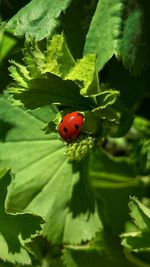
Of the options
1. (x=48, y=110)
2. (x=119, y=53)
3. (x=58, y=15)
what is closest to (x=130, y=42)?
(x=119, y=53)

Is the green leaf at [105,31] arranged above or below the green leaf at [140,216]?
above

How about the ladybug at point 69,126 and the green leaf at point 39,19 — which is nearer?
the ladybug at point 69,126

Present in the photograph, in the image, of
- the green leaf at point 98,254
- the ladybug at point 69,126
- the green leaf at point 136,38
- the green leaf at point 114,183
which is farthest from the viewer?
the green leaf at point 114,183

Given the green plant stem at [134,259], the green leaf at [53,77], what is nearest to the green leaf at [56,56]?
the green leaf at [53,77]

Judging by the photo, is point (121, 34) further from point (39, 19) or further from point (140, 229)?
point (140, 229)

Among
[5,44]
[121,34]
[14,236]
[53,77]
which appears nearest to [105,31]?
Answer: [121,34]

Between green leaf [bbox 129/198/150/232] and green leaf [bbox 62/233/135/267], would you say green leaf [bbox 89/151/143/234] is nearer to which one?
green leaf [bbox 62/233/135/267]

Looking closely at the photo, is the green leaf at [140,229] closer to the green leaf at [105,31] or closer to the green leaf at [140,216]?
the green leaf at [140,216]

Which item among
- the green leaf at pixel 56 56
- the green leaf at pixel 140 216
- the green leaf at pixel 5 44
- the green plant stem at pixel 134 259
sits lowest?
the green plant stem at pixel 134 259

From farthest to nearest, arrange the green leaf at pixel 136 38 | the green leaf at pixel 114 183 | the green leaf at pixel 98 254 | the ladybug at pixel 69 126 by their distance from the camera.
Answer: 1. the green leaf at pixel 114 183
2. the green leaf at pixel 98 254
3. the green leaf at pixel 136 38
4. the ladybug at pixel 69 126

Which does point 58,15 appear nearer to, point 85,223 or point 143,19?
point 143,19
